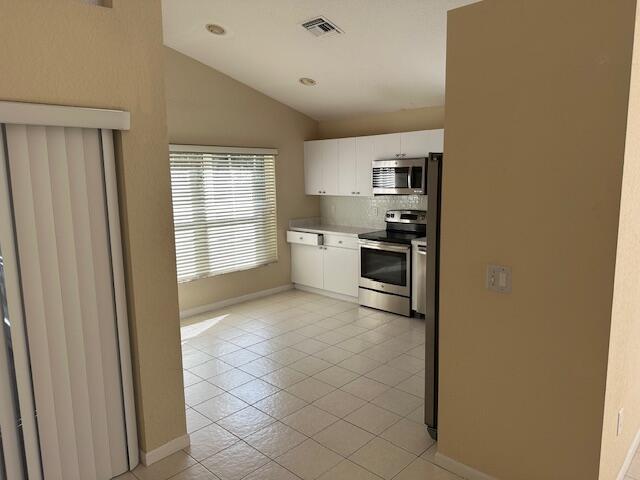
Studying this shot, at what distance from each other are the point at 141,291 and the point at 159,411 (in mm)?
720

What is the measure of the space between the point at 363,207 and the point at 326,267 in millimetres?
962

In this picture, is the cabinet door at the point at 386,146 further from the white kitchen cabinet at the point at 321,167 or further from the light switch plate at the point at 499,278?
the light switch plate at the point at 499,278

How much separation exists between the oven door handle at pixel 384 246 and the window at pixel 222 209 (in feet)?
4.54

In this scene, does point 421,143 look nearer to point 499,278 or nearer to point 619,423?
point 499,278

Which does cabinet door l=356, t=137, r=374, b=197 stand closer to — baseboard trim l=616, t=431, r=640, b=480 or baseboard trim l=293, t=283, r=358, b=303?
baseboard trim l=293, t=283, r=358, b=303

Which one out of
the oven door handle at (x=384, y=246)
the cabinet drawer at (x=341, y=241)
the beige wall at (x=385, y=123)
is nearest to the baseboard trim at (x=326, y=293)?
the cabinet drawer at (x=341, y=241)

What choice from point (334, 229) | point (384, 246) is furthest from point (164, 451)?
point (334, 229)

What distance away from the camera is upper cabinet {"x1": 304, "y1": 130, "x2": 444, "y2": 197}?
5133mm

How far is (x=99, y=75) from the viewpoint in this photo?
7.41ft

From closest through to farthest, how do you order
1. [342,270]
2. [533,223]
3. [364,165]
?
1. [533,223]
2. [364,165]
3. [342,270]

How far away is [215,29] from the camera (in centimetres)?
428

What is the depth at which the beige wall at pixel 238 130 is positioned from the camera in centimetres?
505

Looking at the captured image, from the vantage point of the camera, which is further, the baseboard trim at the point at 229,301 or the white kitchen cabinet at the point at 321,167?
the white kitchen cabinet at the point at 321,167

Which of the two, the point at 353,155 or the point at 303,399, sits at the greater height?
the point at 353,155
